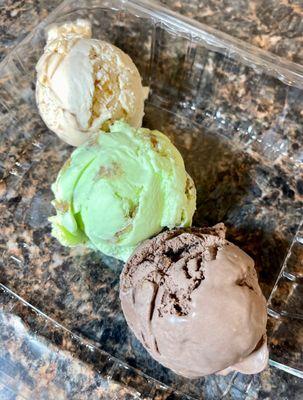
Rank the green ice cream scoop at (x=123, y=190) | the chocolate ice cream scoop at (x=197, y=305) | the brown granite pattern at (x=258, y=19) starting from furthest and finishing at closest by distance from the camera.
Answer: the brown granite pattern at (x=258, y=19), the green ice cream scoop at (x=123, y=190), the chocolate ice cream scoop at (x=197, y=305)

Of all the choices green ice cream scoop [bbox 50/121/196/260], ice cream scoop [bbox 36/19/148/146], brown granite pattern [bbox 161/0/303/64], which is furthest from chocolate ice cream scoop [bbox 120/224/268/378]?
brown granite pattern [bbox 161/0/303/64]

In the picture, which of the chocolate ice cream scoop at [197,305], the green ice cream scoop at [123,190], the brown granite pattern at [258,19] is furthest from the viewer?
the brown granite pattern at [258,19]

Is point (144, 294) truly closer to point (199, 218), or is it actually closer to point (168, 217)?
point (168, 217)

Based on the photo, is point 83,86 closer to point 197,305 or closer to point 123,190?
point 123,190

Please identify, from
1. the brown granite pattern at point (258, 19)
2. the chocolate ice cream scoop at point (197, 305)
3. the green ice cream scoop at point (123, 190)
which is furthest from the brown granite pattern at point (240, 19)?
the chocolate ice cream scoop at point (197, 305)

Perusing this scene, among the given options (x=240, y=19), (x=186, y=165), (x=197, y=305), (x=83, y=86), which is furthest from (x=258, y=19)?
(x=197, y=305)

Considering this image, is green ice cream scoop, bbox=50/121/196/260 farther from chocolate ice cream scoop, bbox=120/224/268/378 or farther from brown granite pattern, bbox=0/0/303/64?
brown granite pattern, bbox=0/0/303/64

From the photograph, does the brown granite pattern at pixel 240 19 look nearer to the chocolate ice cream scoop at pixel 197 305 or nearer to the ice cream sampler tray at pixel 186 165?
the ice cream sampler tray at pixel 186 165

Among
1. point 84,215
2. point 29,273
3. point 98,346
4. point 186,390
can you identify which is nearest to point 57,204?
point 84,215
